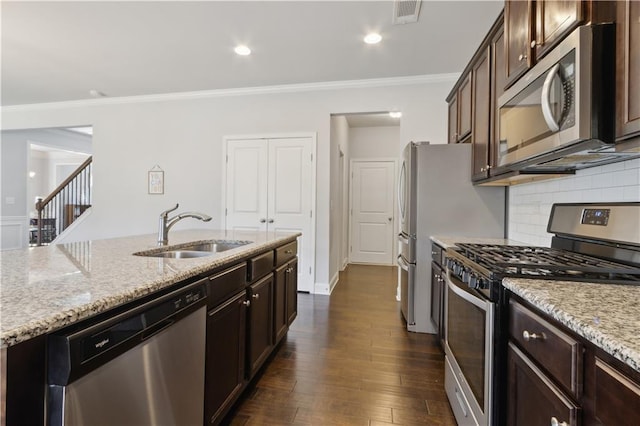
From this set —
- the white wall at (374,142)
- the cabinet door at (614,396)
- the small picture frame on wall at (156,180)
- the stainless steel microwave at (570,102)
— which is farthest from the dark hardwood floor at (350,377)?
the white wall at (374,142)

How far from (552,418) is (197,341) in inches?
46.7

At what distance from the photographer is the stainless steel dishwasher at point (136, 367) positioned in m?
0.71

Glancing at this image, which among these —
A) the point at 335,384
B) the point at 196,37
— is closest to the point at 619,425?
the point at 335,384

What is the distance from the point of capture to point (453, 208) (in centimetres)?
272

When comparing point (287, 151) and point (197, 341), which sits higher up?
point (287, 151)

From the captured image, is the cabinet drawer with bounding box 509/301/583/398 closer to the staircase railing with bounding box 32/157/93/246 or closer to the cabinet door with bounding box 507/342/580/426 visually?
the cabinet door with bounding box 507/342/580/426

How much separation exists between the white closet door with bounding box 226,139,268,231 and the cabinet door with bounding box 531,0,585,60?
10.7 feet

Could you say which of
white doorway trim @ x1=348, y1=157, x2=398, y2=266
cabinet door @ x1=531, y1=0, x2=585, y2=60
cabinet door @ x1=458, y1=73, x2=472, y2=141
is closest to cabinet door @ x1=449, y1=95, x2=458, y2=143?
cabinet door @ x1=458, y1=73, x2=472, y2=141

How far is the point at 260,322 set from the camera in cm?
198

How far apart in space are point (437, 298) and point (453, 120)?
Answer: 201 cm

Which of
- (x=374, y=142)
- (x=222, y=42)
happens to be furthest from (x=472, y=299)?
(x=374, y=142)

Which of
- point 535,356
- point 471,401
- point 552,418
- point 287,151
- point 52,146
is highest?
point 52,146

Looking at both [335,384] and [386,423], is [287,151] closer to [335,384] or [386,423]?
[335,384]

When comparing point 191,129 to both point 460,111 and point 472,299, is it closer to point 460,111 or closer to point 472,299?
point 460,111
